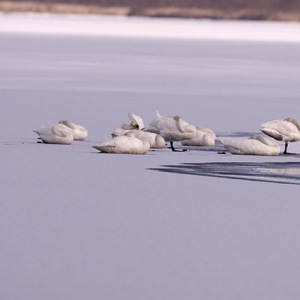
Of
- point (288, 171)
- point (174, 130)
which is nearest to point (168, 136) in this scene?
point (174, 130)

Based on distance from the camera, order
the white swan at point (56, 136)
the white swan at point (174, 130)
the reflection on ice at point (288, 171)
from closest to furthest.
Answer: the reflection on ice at point (288, 171) → the white swan at point (174, 130) → the white swan at point (56, 136)

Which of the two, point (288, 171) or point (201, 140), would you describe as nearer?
point (288, 171)

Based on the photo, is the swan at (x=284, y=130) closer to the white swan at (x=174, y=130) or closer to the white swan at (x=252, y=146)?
the white swan at (x=252, y=146)

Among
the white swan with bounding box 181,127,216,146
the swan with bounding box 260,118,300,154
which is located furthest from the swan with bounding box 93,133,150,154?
the swan with bounding box 260,118,300,154

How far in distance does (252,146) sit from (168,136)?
1149 mm

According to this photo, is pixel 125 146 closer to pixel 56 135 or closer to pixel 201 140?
pixel 56 135

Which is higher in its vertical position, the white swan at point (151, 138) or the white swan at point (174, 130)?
the white swan at point (174, 130)

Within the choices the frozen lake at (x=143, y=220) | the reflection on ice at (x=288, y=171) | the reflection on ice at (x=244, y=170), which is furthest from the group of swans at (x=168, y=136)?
the reflection on ice at (x=288, y=171)

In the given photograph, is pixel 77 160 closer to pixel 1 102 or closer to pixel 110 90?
pixel 1 102

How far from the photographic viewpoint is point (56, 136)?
14.9m

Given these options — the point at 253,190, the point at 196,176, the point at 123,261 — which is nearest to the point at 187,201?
the point at 253,190

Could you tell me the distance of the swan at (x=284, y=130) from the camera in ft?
47.3

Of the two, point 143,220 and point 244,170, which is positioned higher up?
point 244,170

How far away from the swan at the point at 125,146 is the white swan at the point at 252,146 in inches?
38.6
